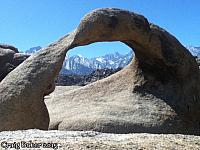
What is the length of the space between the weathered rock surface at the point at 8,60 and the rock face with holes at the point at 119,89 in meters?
1.48

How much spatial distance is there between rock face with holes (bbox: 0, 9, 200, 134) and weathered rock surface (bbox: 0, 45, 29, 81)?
1483 mm

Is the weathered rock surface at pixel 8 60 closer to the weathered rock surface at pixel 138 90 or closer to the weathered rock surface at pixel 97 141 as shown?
the weathered rock surface at pixel 138 90

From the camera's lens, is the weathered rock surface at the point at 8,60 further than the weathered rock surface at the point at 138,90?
Yes

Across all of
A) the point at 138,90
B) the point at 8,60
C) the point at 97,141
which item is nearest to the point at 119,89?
the point at 138,90

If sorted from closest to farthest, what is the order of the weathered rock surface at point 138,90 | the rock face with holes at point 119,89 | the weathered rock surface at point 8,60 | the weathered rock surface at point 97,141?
1. the weathered rock surface at point 97,141
2. the rock face with holes at point 119,89
3. the weathered rock surface at point 138,90
4. the weathered rock surface at point 8,60

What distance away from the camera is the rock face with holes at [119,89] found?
8.94m

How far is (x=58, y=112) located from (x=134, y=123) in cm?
214

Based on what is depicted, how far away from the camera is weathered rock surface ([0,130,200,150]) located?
454 cm

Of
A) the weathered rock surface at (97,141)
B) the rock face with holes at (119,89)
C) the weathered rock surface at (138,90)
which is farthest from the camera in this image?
the weathered rock surface at (138,90)

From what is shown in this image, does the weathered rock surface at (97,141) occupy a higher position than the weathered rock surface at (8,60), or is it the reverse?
the weathered rock surface at (8,60)

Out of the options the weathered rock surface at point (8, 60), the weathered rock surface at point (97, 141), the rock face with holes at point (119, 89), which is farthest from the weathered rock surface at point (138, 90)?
the weathered rock surface at point (97, 141)

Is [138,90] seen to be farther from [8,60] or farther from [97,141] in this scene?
[97,141]

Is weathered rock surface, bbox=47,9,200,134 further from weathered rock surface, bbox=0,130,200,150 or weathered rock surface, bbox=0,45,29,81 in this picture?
weathered rock surface, bbox=0,130,200,150

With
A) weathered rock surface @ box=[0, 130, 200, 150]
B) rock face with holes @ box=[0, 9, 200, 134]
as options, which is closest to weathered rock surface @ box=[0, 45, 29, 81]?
rock face with holes @ box=[0, 9, 200, 134]
